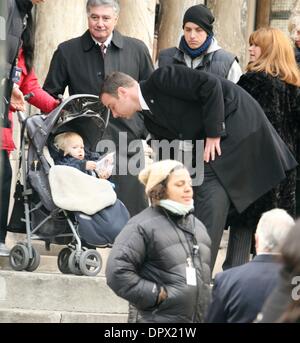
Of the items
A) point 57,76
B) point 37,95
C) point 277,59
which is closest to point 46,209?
point 37,95

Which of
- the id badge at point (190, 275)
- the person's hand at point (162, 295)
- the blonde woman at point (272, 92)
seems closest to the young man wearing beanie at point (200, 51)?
the blonde woman at point (272, 92)

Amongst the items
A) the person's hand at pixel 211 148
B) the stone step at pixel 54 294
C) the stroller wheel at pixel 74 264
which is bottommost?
the stone step at pixel 54 294

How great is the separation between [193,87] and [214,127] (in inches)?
11.4

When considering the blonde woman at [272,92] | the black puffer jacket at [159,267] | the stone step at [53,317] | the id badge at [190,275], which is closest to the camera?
the black puffer jacket at [159,267]

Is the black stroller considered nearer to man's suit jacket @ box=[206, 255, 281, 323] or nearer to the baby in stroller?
the baby in stroller

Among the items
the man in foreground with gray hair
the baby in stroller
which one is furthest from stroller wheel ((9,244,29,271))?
the man in foreground with gray hair

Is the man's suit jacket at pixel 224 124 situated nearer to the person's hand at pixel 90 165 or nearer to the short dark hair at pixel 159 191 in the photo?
the person's hand at pixel 90 165

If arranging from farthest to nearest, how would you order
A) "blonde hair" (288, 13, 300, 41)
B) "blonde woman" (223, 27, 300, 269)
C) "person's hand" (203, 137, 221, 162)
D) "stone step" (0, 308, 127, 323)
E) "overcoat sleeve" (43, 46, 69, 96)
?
1. "blonde hair" (288, 13, 300, 41)
2. "overcoat sleeve" (43, 46, 69, 96)
3. "blonde woman" (223, 27, 300, 269)
4. "stone step" (0, 308, 127, 323)
5. "person's hand" (203, 137, 221, 162)

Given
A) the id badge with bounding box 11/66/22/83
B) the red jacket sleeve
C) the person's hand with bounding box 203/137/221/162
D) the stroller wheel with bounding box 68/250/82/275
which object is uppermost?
the id badge with bounding box 11/66/22/83

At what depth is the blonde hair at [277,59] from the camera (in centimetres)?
1215

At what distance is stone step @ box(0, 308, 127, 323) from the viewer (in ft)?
38.4

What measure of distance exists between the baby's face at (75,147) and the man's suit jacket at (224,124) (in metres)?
0.94

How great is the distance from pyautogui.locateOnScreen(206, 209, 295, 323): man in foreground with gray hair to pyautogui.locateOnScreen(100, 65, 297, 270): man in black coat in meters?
2.72

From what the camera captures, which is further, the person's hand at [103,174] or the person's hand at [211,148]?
the person's hand at [103,174]
